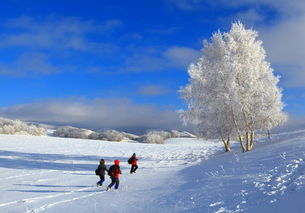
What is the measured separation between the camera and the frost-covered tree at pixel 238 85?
22.8 meters

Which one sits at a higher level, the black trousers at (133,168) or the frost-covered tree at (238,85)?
the frost-covered tree at (238,85)

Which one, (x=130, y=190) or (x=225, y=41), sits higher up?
(x=225, y=41)

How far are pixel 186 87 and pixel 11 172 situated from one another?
16.4 m

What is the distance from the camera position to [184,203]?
1091 centimetres

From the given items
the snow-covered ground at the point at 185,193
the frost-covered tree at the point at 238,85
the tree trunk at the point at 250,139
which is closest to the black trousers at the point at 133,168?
the snow-covered ground at the point at 185,193

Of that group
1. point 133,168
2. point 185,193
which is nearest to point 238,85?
point 133,168

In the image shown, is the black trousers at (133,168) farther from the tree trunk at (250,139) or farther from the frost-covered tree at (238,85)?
the tree trunk at (250,139)

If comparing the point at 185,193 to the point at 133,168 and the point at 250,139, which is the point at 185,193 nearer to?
the point at 133,168

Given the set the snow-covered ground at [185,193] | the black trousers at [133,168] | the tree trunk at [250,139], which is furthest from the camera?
the tree trunk at [250,139]

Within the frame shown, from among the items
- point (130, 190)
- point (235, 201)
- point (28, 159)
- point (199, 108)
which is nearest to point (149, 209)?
point (235, 201)

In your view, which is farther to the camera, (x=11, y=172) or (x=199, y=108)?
(x=199, y=108)

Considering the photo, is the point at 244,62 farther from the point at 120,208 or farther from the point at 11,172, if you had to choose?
the point at 11,172

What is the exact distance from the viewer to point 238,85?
23.2 metres

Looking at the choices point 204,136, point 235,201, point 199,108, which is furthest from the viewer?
point 204,136
